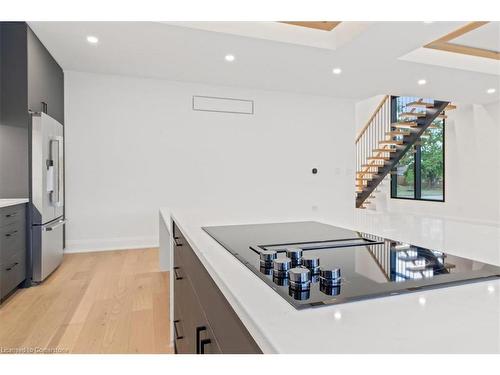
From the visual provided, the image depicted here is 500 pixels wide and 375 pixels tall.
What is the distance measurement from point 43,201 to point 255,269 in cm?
310

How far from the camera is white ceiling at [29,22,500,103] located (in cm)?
315

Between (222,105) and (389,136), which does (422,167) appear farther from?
(222,105)

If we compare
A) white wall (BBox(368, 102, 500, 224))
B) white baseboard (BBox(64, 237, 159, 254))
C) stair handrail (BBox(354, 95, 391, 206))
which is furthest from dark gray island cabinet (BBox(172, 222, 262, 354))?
stair handrail (BBox(354, 95, 391, 206))

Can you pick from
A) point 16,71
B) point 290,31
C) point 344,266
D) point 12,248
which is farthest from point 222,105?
point 344,266

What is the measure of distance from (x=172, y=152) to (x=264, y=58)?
1.98 m

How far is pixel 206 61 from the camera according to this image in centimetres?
395

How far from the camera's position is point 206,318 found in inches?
35.5

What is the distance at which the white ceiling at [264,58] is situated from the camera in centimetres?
315

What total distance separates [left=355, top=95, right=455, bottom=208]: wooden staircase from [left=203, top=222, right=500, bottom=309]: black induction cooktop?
578 centimetres

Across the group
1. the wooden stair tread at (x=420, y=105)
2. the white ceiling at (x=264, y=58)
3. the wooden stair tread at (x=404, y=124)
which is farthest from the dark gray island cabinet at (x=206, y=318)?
the wooden stair tread at (x=420, y=105)

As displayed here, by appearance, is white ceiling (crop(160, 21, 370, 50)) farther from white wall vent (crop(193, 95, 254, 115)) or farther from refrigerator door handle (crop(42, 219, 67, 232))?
refrigerator door handle (crop(42, 219, 67, 232))
